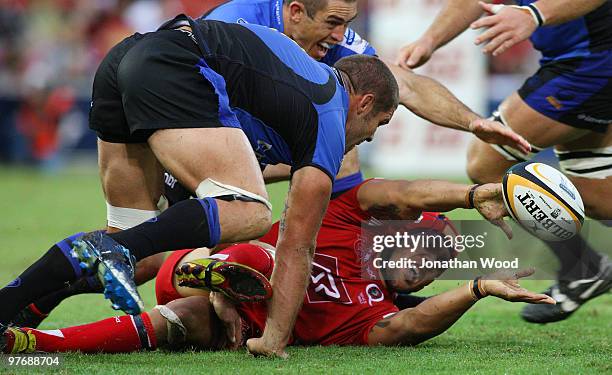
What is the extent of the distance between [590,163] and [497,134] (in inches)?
58.6

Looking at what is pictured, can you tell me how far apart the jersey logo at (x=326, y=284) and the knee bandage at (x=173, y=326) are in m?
0.68

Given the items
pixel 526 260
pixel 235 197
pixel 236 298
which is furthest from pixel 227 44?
pixel 526 260

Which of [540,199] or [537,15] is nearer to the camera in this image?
[540,199]

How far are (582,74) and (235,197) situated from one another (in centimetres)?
306

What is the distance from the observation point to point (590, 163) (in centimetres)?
651

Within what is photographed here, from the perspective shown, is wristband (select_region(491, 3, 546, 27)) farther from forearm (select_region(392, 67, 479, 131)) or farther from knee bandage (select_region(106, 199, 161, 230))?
knee bandage (select_region(106, 199, 161, 230))

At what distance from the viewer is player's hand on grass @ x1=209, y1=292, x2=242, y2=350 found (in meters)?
4.70

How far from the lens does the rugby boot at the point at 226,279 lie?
4258mm

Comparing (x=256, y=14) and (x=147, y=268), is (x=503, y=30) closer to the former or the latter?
(x=256, y=14)

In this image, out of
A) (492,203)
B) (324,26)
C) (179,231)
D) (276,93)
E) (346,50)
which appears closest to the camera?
(179,231)

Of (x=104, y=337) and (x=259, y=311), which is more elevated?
(x=104, y=337)

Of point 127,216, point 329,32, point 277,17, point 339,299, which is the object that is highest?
point 277,17

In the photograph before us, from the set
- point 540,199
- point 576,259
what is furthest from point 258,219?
point 576,259

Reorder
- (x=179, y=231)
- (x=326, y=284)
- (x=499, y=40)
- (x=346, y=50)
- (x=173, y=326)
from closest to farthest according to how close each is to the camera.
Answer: (x=179, y=231)
(x=173, y=326)
(x=326, y=284)
(x=499, y=40)
(x=346, y=50)
